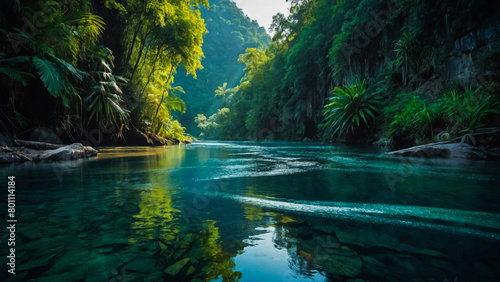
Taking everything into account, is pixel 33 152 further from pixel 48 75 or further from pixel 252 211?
pixel 252 211

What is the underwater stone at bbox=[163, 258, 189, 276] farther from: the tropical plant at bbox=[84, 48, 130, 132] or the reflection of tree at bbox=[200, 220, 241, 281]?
the tropical plant at bbox=[84, 48, 130, 132]

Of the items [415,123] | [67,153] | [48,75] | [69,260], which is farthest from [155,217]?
[415,123]

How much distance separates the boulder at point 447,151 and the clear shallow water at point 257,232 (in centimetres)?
322

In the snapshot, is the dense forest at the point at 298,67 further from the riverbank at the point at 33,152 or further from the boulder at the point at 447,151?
the boulder at the point at 447,151

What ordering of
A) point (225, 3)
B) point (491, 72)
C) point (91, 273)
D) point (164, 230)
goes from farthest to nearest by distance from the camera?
Result: point (225, 3) → point (491, 72) → point (164, 230) → point (91, 273)

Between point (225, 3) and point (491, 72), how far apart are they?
103m

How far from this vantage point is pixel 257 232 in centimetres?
162

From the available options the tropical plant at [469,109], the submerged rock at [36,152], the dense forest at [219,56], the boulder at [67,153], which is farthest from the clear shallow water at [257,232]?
the dense forest at [219,56]

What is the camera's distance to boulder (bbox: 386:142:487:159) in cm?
549

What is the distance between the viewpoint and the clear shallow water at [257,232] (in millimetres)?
1133

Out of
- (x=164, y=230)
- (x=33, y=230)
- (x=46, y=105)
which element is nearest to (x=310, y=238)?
(x=164, y=230)

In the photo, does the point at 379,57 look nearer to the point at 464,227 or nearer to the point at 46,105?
the point at 464,227

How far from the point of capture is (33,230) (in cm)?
158

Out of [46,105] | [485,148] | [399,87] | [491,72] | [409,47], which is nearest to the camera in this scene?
[485,148]
